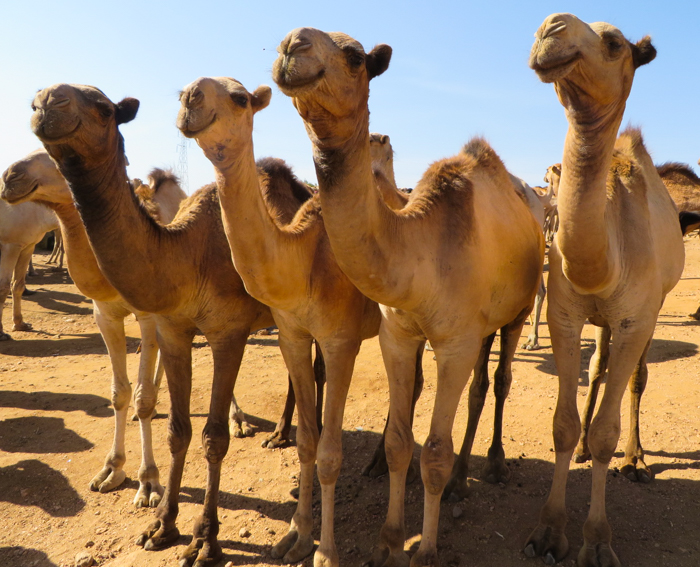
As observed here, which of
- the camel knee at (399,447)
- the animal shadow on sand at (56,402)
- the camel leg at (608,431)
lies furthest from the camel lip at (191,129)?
the animal shadow on sand at (56,402)

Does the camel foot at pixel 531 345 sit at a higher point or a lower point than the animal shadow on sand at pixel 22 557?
higher

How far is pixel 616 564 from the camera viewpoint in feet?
11.5

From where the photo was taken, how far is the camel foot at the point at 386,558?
3576mm

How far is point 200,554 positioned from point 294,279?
2.13 meters

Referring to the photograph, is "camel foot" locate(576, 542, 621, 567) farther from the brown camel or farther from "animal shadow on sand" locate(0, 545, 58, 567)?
"animal shadow on sand" locate(0, 545, 58, 567)

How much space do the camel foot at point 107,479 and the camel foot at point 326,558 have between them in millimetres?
2353

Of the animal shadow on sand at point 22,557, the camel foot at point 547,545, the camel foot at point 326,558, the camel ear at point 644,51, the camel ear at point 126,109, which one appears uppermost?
the camel ear at point 644,51

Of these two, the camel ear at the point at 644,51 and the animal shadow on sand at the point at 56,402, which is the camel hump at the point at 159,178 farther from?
the camel ear at the point at 644,51

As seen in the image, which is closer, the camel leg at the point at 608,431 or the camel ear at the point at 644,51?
the camel ear at the point at 644,51

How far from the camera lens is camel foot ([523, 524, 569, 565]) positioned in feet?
11.9

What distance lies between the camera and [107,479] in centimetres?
495

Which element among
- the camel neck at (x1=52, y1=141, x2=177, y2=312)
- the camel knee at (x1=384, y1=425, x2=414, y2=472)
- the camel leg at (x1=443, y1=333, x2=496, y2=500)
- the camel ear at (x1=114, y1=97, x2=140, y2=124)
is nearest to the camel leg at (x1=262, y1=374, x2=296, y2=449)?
the camel leg at (x1=443, y1=333, x2=496, y2=500)

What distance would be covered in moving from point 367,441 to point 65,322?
8.98 metres

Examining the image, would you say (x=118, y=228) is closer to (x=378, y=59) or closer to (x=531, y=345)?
(x=378, y=59)
